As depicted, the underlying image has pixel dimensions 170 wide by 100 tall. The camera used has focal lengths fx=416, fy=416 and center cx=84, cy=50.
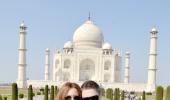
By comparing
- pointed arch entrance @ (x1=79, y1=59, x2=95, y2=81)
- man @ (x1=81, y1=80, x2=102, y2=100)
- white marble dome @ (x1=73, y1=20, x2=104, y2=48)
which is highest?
white marble dome @ (x1=73, y1=20, x2=104, y2=48)

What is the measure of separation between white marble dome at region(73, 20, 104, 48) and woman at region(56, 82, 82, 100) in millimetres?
43664

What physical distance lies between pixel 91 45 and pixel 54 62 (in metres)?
4.66

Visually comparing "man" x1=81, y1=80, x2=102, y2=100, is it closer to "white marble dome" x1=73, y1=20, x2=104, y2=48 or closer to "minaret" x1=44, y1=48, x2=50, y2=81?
"white marble dome" x1=73, y1=20, x2=104, y2=48

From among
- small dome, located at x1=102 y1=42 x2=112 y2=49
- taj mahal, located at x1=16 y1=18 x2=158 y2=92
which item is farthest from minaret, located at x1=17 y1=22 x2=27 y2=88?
small dome, located at x1=102 y1=42 x2=112 y2=49

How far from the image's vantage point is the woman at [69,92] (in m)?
2.13

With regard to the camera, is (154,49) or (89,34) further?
(89,34)

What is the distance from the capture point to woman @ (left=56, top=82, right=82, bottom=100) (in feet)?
6.98

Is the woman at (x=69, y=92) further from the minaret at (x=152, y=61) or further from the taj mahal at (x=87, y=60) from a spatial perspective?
the taj mahal at (x=87, y=60)

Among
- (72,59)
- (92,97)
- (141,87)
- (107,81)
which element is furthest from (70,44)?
(92,97)

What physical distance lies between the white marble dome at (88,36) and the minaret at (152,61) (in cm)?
788

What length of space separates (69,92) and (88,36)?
43760 mm

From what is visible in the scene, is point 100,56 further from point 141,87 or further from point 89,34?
point 141,87

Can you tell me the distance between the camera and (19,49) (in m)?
40.8

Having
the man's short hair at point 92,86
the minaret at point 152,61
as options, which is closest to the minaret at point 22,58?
the minaret at point 152,61
